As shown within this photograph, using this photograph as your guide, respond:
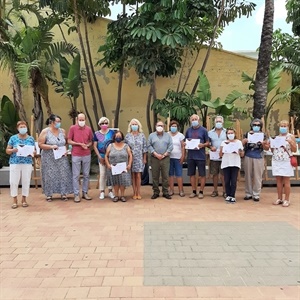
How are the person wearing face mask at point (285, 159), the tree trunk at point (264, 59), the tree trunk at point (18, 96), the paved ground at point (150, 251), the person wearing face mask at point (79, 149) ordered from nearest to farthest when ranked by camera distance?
Result: the paved ground at point (150, 251), the person wearing face mask at point (285, 159), the person wearing face mask at point (79, 149), the tree trunk at point (264, 59), the tree trunk at point (18, 96)

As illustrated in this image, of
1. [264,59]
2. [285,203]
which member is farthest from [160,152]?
[264,59]

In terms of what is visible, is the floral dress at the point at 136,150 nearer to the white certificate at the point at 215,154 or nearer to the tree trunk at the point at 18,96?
the white certificate at the point at 215,154

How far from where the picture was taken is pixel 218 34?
1095 cm

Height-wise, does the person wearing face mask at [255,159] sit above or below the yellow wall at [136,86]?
below

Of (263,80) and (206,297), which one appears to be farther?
(263,80)

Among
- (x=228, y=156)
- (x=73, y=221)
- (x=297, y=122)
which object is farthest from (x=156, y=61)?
(x=297, y=122)

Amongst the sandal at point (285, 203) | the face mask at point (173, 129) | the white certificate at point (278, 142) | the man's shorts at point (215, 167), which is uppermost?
the face mask at point (173, 129)

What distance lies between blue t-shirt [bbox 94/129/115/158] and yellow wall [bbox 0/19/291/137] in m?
4.22

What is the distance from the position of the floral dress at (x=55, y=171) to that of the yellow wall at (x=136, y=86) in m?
4.48

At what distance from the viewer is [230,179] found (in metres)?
7.00

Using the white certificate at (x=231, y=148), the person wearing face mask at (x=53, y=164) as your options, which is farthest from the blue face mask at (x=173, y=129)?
the person wearing face mask at (x=53, y=164)

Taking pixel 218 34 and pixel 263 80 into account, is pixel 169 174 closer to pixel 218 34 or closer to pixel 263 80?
pixel 263 80

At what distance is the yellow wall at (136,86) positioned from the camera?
11125 millimetres

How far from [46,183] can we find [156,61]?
→ 4107mm
